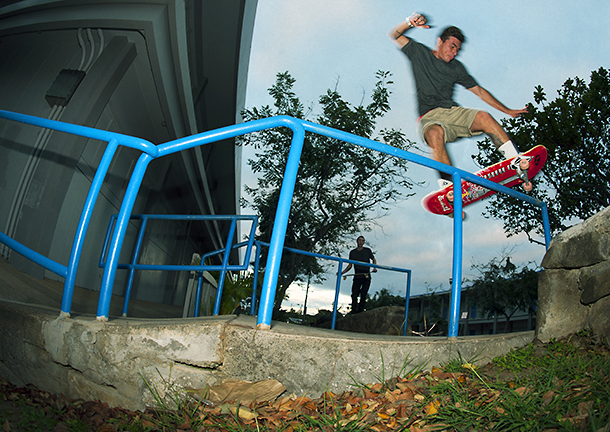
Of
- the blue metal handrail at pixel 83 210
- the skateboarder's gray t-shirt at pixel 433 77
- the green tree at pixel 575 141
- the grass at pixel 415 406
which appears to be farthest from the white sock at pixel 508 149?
the blue metal handrail at pixel 83 210

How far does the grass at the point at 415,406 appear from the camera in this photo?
124cm

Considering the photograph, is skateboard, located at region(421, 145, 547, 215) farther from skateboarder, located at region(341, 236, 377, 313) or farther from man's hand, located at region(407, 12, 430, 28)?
man's hand, located at region(407, 12, 430, 28)

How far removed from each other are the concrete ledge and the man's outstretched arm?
48.2ft

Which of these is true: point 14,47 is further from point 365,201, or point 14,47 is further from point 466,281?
point 466,281

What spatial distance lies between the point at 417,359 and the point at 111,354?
1.37 m

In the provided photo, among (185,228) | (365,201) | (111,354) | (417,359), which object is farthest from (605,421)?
(185,228)

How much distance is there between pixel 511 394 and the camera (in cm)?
137

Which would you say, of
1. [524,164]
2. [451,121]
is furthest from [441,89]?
[524,164]

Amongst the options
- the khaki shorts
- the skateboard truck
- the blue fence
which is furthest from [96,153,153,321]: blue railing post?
the khaki shorts

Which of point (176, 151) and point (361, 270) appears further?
point (361, 270)

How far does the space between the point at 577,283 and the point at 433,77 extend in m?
13.8

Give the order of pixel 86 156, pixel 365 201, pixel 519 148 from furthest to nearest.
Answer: pixel 365 201
pixel 519 148
pixel 86 156

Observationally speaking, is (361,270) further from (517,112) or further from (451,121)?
(451,121)

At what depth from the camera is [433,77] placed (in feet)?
45.7
